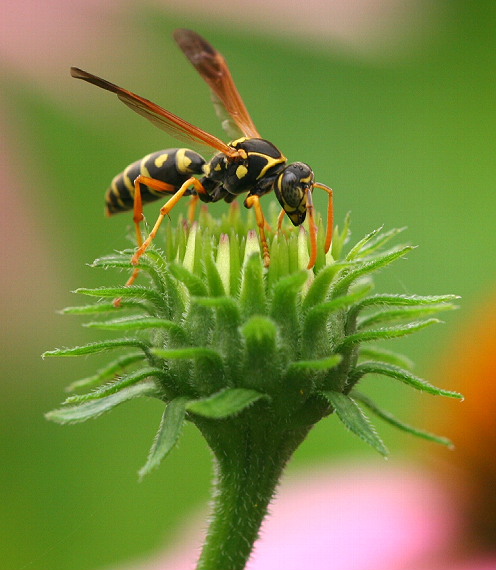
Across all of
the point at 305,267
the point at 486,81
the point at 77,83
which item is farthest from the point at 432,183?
the point at 305,267

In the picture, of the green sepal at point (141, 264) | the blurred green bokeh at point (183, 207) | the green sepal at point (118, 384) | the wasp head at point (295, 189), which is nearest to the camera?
the green sepal at point (118, 384)

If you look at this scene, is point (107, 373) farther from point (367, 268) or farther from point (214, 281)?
point (367, 268)

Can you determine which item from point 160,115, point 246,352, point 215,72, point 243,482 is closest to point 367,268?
point 246,352

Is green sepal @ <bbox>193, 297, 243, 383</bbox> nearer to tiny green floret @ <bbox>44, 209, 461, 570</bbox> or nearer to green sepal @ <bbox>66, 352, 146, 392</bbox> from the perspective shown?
tiny green floret @ <bbox>44, 209, 461, 570</bbox>

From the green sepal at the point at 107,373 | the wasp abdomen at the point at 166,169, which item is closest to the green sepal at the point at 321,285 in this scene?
the green sepal at the point at 107,373

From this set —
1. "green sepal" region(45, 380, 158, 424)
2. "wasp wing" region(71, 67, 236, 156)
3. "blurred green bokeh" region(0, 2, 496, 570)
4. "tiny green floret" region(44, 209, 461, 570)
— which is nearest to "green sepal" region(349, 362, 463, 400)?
"tiny green floret" region(44, 209, 461, 570)

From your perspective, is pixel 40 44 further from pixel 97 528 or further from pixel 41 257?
pixel 97 528

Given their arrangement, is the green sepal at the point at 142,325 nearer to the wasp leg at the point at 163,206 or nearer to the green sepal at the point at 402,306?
the wasp leg at the point at 163,206
